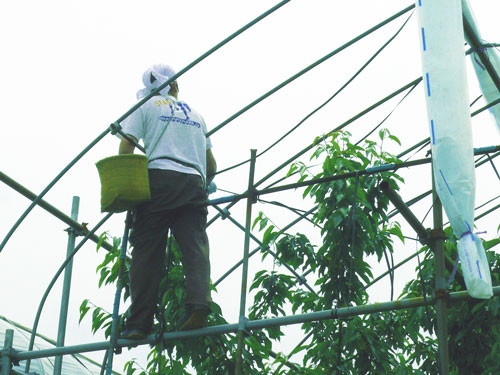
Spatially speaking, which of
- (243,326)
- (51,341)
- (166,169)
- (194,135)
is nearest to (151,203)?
(166,169)

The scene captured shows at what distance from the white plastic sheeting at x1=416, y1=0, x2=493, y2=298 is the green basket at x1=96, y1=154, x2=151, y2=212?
1.92 m

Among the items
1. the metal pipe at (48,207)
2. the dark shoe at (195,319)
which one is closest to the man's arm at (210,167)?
the dark shoe at (195,319)

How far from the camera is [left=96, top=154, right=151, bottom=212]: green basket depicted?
5625 millimetres

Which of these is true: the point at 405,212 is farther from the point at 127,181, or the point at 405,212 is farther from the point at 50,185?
the point at 50,185

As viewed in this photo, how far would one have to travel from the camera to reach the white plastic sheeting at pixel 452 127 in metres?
4.43

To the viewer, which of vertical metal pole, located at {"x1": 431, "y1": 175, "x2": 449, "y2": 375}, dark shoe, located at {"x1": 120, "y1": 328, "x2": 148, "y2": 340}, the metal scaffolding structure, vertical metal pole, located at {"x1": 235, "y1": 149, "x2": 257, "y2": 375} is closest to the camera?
vertical metal pole, located at {"x1": 431, "y1": 175, "x2": 449, "y2": 375}

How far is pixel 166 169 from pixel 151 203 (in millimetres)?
250

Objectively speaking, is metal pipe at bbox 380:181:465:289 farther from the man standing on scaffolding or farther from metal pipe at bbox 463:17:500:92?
metal pipe at bbox 463:17:500:92

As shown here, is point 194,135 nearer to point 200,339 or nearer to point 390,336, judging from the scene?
point 200,339

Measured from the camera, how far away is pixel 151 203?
18.9 feet

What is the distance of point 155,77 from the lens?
621cm

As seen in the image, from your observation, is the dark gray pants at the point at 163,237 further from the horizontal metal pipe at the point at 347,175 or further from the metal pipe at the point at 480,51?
the metal pipe at the point at 480,51

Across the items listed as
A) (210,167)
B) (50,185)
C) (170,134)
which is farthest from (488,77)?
(50,185)

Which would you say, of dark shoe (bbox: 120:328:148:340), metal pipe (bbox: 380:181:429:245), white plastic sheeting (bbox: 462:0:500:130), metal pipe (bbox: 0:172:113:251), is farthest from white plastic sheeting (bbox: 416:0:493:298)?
metal pipe (bbox: 0:172:113:251)
